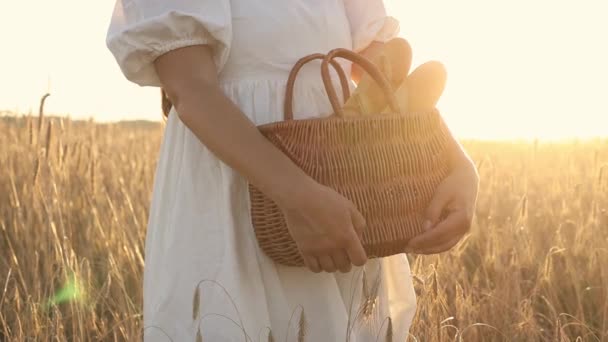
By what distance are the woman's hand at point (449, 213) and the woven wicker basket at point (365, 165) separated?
0.02 meters

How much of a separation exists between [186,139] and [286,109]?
219mm

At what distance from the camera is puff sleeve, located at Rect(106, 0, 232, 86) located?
1184mm

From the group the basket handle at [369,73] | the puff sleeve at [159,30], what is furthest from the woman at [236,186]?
the basket handle at [369,73]

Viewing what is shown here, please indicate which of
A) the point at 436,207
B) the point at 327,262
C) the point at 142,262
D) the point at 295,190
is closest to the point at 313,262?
the point at 327,262

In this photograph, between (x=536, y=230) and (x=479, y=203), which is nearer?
(x=536, y=230)

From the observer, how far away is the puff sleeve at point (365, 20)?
1507mm

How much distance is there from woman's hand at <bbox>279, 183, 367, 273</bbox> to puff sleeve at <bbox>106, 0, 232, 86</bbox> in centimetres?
30

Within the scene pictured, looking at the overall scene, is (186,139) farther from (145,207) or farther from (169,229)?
(145,207)

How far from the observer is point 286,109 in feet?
3.99

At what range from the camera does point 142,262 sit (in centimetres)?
232

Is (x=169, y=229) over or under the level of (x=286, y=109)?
under

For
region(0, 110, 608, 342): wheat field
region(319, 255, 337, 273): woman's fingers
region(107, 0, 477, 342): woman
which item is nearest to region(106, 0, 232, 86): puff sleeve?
region(107, 0, 477, 342): woman

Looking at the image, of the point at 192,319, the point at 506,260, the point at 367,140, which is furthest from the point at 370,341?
the point at 506,260

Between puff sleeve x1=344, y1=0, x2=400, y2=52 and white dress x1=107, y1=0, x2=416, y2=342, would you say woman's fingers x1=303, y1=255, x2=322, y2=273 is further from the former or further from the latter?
puff sleeve x1=344, y1=0, x2=400, y2=52
